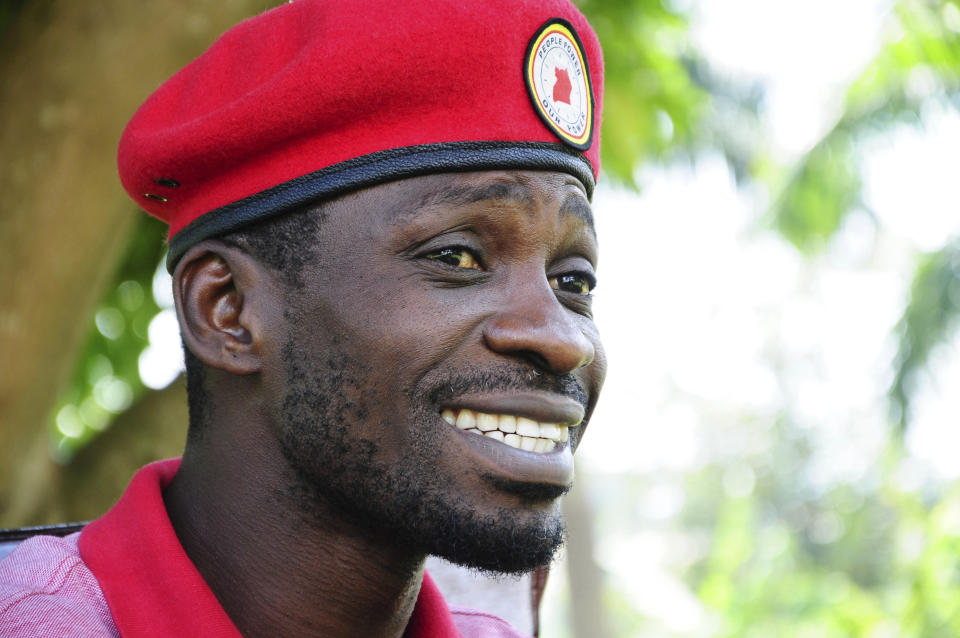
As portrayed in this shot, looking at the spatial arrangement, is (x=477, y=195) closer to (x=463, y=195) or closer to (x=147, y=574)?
(x=463, y=195)

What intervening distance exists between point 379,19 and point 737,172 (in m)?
14.8

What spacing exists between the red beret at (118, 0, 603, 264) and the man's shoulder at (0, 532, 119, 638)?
678mm

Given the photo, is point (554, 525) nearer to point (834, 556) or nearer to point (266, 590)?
point (266, 590)

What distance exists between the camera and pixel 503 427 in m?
2.00

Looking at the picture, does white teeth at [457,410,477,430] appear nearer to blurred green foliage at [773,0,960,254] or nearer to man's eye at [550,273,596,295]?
man's eye at [550,273,596,295]

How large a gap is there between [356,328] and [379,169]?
1.03 ft

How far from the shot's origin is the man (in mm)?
1976

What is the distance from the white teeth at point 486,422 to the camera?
1.99m

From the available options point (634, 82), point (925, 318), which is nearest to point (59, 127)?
point (634, 82)

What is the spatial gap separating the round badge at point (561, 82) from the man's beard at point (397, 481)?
1.83 ft

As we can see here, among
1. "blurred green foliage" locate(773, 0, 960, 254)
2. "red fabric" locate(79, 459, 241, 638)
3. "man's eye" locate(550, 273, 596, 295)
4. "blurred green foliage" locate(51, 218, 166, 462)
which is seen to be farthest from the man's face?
"blurred green foliage" locate(773, 0, 960, 254)

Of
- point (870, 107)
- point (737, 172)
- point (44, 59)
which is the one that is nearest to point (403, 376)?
point (44, 59)

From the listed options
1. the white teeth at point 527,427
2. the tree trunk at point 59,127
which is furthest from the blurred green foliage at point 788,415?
the white teeth at point 527,427

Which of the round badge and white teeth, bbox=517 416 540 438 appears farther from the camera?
the round badge
